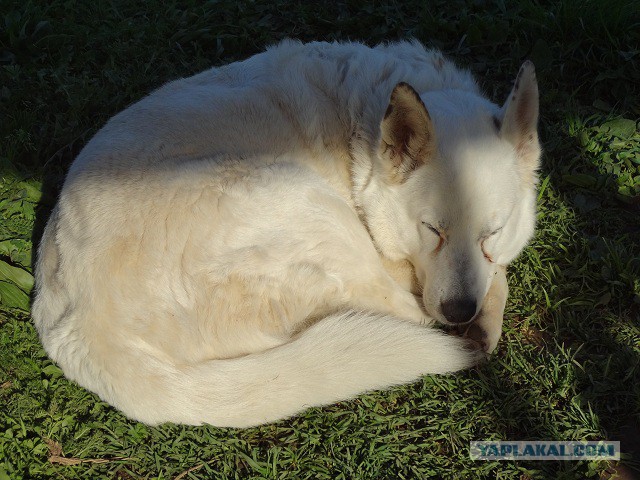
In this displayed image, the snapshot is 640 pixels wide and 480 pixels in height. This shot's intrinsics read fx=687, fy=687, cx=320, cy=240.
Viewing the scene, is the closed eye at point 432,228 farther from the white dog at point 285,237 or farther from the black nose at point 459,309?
the black nose at point 459,309

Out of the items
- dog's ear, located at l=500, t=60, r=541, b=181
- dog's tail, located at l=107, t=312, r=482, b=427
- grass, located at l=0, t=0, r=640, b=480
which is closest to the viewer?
dog's tail, located at l=107, t=312, r=482, b=427

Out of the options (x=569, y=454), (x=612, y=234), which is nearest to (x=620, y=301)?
(x=612, y=234)

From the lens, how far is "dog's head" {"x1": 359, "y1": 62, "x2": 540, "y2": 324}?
3143mm

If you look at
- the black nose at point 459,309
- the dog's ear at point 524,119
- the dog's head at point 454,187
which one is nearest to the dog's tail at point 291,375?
the black nose at point 459,309

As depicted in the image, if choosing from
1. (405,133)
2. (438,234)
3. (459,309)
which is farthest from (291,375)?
(405,133)

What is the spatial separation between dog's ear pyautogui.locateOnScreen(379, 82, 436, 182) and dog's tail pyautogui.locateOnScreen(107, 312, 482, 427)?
0.82 m

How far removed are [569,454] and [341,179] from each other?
1.68 metres

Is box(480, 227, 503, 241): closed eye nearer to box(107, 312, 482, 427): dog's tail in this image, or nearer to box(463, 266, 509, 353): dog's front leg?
box(463, 266, 509, 353): dog's front leg

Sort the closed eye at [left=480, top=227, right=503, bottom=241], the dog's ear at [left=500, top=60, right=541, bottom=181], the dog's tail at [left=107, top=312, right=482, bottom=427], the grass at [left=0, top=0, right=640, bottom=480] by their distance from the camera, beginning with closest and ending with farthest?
the dog's tail at [left=107, top=312, right=482, bottom=427]
the grass at [left=0, top=0, right=640, bottom=480]
the dog's ear at [left=500, top=60, right=541, bottom=181]
the closed eye at [left=480, top=227, right=503, bottom=241]

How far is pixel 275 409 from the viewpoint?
275 cm

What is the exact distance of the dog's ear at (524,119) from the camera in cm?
309

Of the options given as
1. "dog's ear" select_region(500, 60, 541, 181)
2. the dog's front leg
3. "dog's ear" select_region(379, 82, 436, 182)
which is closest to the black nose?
the dog's front leg

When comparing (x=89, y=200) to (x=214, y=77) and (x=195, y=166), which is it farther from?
(x=214, y=77)

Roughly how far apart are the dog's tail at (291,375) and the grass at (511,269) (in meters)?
0.27
